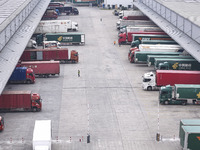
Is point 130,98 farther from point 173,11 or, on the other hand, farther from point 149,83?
point 173,11

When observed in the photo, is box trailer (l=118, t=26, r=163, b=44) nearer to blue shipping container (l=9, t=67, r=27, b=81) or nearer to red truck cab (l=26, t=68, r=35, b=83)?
red truck cab (l=26, t=68, r=35, b=83)

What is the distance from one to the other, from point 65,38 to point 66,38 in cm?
22

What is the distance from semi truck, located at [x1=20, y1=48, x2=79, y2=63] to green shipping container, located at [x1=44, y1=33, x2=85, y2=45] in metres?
16.9

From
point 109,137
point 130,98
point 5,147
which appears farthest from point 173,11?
point 5,147

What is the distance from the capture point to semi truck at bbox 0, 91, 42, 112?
5722cm

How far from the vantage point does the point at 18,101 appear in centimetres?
5762

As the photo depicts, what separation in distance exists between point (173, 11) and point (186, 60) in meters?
21.0

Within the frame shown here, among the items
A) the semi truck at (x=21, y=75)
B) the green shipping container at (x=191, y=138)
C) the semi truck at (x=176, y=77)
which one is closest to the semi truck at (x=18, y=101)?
the semi truck at (x=21, y=75)

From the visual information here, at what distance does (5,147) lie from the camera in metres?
48.0

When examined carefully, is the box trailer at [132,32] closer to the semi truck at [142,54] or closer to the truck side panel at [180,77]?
the semi truck at [142,54]

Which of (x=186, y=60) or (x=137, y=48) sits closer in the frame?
(x=186, y=60)

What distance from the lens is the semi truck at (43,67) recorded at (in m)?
73.9

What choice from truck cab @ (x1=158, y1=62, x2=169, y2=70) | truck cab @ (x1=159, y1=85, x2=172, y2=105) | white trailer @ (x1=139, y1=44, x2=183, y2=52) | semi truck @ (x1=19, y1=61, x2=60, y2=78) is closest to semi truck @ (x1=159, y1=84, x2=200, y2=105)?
truck cab @ (x1=159, y1=85, x2=172, y2=105)

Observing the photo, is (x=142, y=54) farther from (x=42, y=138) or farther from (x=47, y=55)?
(x=42, y=138)
